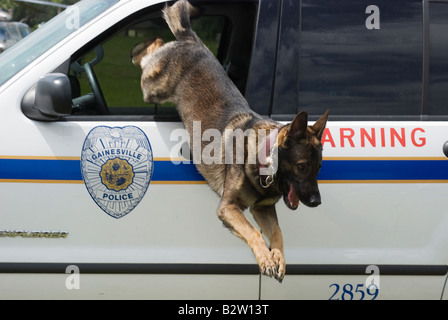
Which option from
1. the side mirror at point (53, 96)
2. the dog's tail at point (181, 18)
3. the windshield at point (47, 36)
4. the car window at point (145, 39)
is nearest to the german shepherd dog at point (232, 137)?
the dog's tail at point (181, 18)

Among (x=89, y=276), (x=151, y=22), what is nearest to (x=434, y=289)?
(x=89, y=276)

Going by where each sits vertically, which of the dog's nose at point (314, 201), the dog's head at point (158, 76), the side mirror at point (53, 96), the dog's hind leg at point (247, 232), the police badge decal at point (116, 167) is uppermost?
the dog's head at point (158, 76)

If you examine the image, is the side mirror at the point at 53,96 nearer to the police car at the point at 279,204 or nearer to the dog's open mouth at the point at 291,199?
the police car at the point at 279,204

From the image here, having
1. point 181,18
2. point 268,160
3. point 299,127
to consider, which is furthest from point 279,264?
point 181,18

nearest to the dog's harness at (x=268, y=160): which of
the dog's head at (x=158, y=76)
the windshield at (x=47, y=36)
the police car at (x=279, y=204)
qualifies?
A: the police car at (x=279, y=204)

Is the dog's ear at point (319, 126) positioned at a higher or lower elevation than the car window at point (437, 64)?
lower

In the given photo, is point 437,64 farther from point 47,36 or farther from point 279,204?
point 47,36

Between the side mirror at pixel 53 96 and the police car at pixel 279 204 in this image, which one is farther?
the police car at pixel 279 204

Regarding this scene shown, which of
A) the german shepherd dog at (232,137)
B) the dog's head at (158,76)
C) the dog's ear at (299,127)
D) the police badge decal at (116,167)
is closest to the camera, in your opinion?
the dog's ear at (299,127)

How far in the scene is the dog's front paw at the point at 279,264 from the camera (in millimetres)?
3159

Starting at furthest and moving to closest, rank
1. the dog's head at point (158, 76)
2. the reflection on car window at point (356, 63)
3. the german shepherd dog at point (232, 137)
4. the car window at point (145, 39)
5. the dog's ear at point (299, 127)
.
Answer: the dog's head at point (158, 76) → the car window at point (145, 39) → the reflection on car window at point (356, 63) → the german shepherd dog at point (232, 137) → the dog's ear at point (299, 127)

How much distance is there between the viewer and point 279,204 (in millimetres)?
3344

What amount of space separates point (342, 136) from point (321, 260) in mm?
615

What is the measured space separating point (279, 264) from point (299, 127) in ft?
2.11
